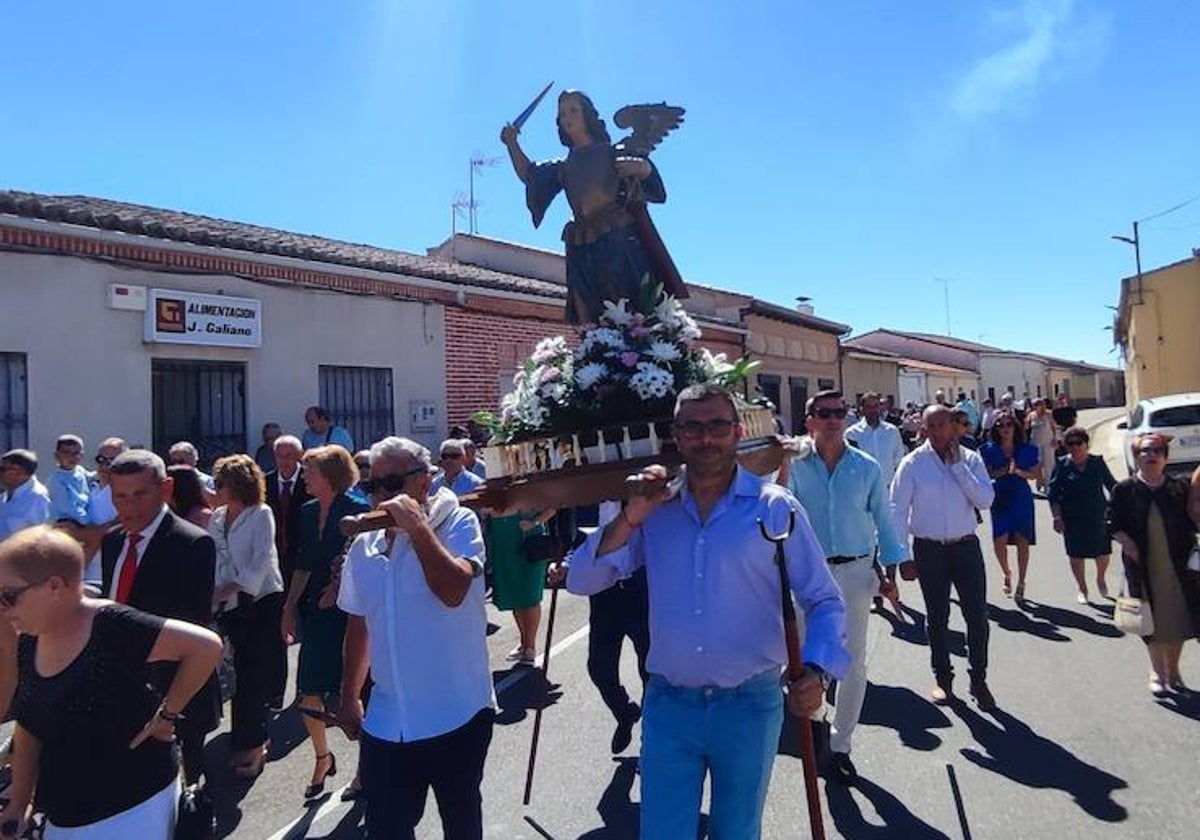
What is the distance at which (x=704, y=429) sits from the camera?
9.11 feet

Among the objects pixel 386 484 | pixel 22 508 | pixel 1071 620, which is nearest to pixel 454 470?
pixel 22 508

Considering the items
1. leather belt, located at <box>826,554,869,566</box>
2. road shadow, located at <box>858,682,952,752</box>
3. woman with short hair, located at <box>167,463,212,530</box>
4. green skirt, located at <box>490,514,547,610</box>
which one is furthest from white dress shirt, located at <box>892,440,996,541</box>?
woman with short hair, located at <box>167,463,212,530</box>

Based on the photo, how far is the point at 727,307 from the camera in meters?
24.3

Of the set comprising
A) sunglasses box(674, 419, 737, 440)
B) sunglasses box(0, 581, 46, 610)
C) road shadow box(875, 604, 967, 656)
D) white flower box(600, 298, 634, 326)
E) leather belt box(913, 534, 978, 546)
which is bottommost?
road shadow box(875, 604, 967, 656)

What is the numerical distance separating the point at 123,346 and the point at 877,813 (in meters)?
8.42

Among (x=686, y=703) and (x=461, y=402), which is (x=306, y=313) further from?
(x=686, y=703)

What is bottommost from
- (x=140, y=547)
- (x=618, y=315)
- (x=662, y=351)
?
(x=140, y=547)

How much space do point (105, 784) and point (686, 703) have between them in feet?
5.73

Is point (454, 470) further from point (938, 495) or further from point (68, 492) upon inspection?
point (938, 495)

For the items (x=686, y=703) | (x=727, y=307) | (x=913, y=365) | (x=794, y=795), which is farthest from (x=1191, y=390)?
(x=686, y=703)

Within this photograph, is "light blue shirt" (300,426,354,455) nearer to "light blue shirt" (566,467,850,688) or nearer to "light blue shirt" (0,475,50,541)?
"light blue shirt" (0,475,50,541)

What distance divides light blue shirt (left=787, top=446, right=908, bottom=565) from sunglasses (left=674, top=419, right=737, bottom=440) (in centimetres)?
233

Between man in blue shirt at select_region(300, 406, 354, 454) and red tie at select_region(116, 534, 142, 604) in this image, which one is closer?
red tie at select_region(116, 534, 142, 604)

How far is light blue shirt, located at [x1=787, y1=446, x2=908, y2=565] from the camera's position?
16.2 feet
